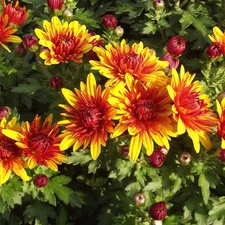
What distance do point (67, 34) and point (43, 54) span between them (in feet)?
0.69

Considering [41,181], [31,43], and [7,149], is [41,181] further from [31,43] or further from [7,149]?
[31,43]

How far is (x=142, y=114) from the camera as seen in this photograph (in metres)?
2.32

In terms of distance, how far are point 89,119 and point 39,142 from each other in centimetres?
37

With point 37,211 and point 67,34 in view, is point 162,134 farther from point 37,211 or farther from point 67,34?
point 37,211

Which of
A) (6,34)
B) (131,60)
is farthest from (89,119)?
(6,34)

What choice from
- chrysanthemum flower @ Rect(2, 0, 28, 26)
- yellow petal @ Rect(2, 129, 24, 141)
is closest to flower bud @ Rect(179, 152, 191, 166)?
yellow petal @ Rect(2, 129, 24, 141)

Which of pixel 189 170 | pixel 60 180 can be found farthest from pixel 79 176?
pixel 189 170

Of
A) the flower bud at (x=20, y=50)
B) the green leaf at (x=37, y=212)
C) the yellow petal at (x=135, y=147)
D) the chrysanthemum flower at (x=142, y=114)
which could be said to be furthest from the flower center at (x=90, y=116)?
the green leaf at (x=37, y=212)

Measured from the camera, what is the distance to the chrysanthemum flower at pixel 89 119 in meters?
2.37

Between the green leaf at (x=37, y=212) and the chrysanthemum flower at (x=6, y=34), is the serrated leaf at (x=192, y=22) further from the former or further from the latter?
the green leaf at (x=37, y=212)

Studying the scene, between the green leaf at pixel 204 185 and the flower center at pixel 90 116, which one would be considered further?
the green leaf at pixel 204 185

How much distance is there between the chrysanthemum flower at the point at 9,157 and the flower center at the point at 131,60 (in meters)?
0.75

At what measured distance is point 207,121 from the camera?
2.39m

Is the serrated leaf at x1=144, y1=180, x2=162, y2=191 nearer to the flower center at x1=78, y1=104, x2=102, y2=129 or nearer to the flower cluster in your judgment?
the flower center at x1=78, y1=104, x2=102, y2=129
